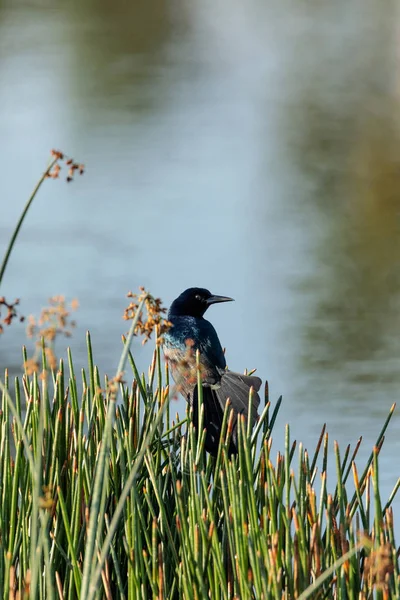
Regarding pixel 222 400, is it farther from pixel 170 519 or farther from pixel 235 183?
pixel 235 183

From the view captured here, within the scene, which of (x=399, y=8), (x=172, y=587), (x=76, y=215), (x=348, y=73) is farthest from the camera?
(x=399, y=8)

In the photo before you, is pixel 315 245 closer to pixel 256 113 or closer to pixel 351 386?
pixel 351 386

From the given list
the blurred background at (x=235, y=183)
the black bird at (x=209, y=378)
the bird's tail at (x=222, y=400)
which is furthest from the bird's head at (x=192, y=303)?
the blurred background at (x=235, y=183)

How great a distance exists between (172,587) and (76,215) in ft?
14.8

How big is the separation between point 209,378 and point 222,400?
0.07 metres

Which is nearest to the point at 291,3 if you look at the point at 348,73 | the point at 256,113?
the point at 348,73

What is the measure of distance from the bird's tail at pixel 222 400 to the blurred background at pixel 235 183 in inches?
63.7

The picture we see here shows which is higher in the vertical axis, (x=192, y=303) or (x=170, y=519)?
(x=192, y=303)

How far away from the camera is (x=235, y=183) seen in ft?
20.4

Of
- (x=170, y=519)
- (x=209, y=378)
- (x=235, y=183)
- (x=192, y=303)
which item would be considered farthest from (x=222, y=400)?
(x=235, y=183)

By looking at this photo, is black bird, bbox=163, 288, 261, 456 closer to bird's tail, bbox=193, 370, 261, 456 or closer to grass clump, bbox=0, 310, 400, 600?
bird's tail, bbox=193, 370, 261, 456

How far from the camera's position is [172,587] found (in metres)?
1.36

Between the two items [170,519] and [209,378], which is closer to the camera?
[170,519]

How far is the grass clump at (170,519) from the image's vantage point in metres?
1.26
